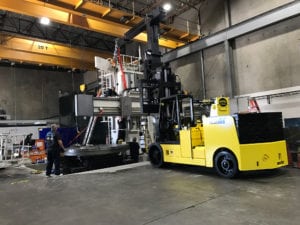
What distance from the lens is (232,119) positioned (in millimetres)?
5852

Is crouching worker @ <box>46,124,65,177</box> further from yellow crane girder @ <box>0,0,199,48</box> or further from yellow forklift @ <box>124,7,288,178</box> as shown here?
yellow crane girder @ <box>0,0,199,48</box>

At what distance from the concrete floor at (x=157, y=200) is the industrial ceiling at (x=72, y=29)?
532cm

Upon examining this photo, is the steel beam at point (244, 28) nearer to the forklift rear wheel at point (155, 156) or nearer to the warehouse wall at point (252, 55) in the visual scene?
the warehouse wall at point (252, 55)

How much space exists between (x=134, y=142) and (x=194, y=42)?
5383 millimetres

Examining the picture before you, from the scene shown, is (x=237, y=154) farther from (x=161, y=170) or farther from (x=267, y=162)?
(x=161, y=170)

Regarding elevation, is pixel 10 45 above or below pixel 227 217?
above

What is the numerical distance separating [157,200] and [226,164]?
2.33 meters

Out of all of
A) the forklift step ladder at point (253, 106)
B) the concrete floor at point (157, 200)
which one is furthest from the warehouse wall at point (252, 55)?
the concrete floor at point (157, 200)

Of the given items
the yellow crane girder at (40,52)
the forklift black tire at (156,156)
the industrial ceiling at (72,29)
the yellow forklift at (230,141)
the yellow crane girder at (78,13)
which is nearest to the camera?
the yellow forklift at (230,141)

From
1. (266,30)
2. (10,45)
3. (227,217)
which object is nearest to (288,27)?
(266,30)

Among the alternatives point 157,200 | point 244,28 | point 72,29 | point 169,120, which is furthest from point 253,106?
point 72,29

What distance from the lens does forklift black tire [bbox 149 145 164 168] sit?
25.7 feet

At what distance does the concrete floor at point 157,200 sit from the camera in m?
3.58

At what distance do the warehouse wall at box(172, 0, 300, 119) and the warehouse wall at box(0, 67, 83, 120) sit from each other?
1403 cm
